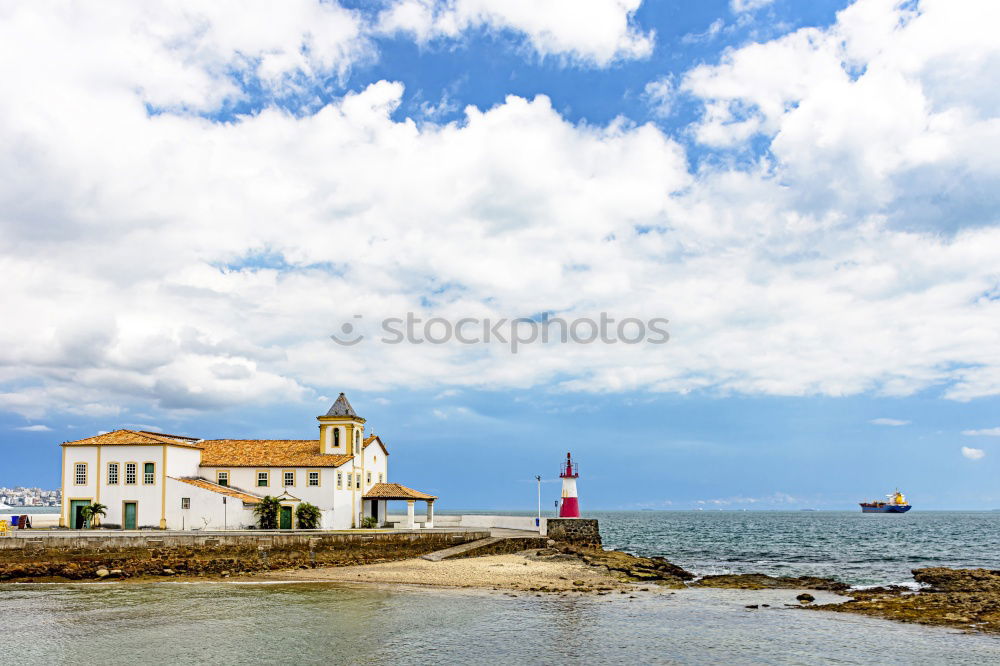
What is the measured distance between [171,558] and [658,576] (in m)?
24.7

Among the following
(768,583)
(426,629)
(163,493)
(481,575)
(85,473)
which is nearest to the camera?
(426,629)

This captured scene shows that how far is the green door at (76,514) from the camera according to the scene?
50.4m

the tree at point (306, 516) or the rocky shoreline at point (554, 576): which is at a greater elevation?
the tree at point (306, 516)

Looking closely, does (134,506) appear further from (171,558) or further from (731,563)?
(731,563)

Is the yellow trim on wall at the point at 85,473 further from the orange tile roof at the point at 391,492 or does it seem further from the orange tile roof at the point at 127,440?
the orange tile roof at the point at 391,492

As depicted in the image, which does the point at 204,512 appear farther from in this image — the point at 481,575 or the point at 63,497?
the point at 481,575

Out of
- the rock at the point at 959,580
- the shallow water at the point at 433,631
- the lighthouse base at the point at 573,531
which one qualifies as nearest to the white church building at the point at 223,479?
the lighthouse base at the point at 573,531

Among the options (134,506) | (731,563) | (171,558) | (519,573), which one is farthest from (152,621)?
(731,563)

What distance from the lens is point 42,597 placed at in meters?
34.7

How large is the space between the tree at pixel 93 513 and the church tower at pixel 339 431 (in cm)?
1333

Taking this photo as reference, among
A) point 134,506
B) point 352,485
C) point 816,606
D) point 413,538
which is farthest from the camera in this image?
point 352,485

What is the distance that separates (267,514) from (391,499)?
8.66 meters

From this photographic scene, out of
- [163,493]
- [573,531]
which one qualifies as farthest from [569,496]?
[163,493]

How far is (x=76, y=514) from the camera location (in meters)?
50.5
